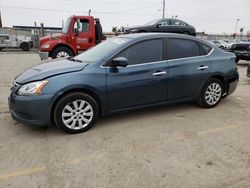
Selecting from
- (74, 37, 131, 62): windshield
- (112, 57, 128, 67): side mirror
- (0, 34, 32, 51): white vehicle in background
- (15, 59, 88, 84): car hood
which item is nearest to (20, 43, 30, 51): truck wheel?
(0, 34, 32, 51): white vehicle in background

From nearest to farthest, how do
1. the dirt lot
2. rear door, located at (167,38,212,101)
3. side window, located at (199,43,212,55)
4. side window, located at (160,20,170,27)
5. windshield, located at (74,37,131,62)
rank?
the dirt lot, windshield, located at (74,37,131,62), rear door, located at (167,38,212,101), side window, located at (199,43,212,55), side window, located at (160,20,170,27)

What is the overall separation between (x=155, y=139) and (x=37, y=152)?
1671 mm

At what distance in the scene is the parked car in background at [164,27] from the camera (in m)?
12.6

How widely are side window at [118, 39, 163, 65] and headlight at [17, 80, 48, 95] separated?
1.34m

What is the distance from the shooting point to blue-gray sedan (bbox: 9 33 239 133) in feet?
12.0

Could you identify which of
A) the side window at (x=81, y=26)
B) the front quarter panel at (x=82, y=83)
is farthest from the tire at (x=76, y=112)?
the side window at (x=81, y=26)

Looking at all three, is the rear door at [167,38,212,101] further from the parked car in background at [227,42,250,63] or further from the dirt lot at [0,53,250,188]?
the parked car in background at [227,42,250,63]

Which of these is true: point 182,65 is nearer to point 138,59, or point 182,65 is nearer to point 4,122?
point 138,59

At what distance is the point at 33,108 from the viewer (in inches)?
140

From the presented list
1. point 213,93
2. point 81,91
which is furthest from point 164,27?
point 81,91

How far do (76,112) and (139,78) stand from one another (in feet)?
3.91

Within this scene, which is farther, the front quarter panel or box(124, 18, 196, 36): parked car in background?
box(124, 18, 196, 36): parked car in background

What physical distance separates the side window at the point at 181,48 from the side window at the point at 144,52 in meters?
0.20

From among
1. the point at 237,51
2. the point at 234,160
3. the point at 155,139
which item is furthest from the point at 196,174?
the point at 237,51
